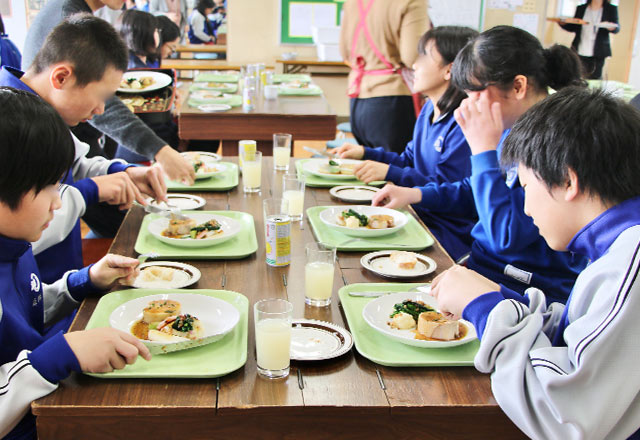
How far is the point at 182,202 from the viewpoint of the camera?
6.54 feet

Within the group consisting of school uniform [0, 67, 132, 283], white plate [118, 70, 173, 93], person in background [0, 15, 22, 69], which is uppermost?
person in background [0, 15, 22, 69]

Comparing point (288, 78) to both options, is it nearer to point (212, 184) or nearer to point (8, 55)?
point (8, 55)

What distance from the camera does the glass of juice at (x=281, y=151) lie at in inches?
A: 95.1

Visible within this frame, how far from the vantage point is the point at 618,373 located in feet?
2.92

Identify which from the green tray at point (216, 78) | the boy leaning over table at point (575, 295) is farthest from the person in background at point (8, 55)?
the boy leaning over table at point (575, 295)

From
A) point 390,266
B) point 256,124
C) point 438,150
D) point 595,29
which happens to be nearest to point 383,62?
point 256,124

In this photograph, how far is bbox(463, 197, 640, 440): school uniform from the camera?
884mm

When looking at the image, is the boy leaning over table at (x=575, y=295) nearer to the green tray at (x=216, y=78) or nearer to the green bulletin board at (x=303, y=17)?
the green tray at (x=216, y=78)

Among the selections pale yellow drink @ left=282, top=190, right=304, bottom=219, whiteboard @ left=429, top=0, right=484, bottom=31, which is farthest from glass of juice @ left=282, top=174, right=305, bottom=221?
whiteboard @ left=429, top=0, right=484, bottom=31

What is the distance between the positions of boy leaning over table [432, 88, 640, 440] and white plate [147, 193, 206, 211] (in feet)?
3.34

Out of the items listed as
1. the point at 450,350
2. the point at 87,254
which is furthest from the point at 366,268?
the point at 87,254

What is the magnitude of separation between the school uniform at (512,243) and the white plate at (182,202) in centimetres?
89

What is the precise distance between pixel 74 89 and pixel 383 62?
228 cm

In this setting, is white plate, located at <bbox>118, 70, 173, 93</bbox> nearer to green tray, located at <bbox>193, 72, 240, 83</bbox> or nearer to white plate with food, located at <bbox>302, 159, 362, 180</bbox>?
green tray, located at <bbox>193, 72, 240, 83</bbox>
